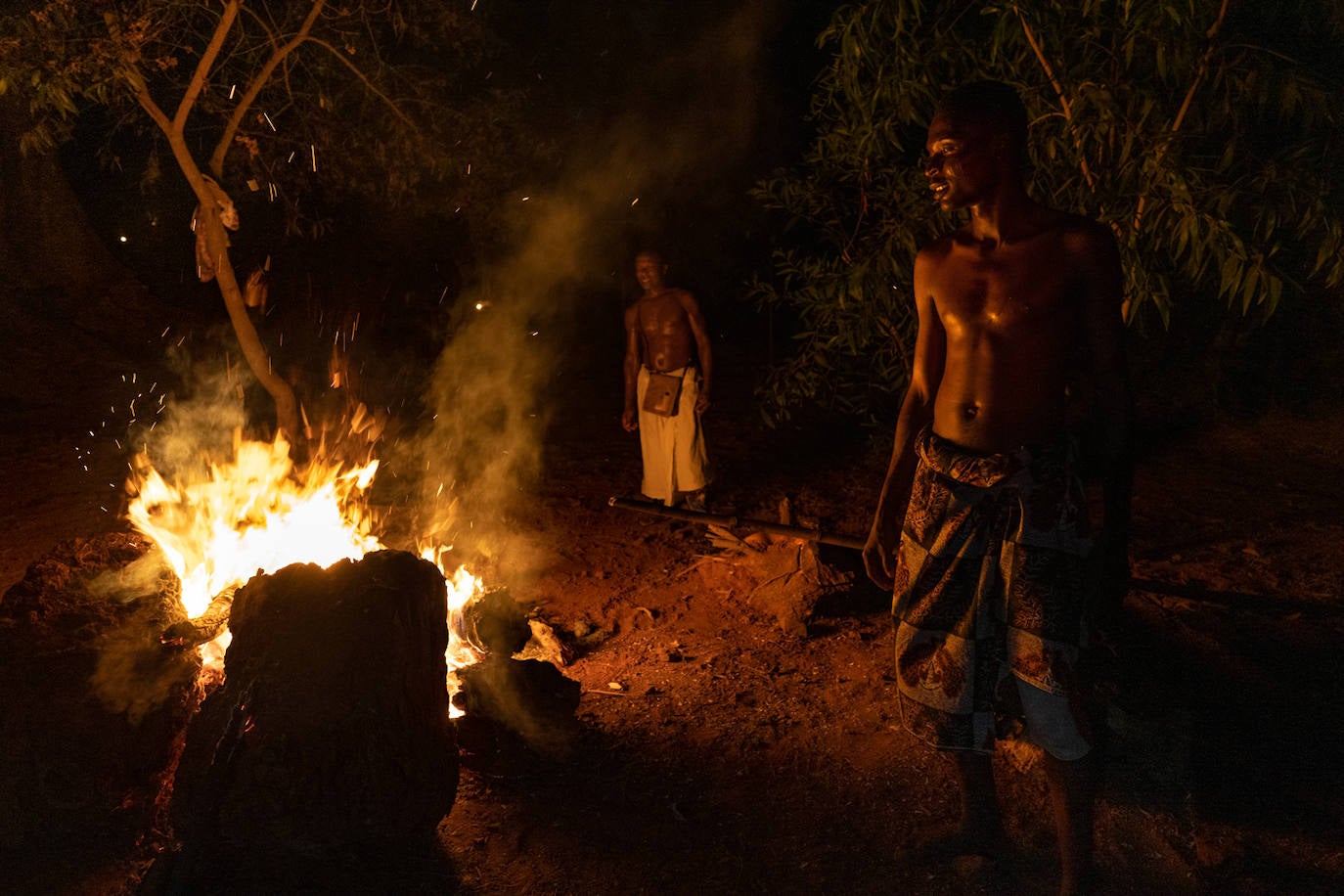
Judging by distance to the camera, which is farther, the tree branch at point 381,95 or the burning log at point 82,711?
the tree branch at point 381,95

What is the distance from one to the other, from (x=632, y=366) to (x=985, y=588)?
4.62m

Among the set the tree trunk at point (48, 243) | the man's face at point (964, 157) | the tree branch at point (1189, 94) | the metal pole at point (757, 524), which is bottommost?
the metal pole at point (757, 524)

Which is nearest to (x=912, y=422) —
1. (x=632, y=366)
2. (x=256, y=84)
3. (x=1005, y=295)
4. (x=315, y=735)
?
(x=1005, y=295)

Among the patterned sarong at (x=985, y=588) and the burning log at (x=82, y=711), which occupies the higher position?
the patterned sarong at (x=985, y=588)

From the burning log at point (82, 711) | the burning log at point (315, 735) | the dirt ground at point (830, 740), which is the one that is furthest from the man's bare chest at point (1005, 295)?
the burning log at point (82, 711)

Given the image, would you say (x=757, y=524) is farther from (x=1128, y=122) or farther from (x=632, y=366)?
(x=1128, y=122)

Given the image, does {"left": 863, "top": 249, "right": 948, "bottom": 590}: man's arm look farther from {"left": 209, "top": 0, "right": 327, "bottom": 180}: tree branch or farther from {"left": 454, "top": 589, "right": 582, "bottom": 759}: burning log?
{"left": 209, "top": 0, "right": 327, "bottom": 180}: tree branch

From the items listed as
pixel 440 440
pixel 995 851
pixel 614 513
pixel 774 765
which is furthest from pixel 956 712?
pixel 440 440

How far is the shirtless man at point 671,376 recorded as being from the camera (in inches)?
268

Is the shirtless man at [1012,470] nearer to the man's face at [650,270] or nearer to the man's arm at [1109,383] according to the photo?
the man's arm at [1109,383]

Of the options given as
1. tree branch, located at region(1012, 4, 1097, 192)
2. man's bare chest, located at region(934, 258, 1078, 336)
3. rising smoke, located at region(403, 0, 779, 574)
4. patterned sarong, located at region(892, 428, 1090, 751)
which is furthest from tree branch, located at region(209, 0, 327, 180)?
patterned sarong, located at region(892, 428, 1090, 751)

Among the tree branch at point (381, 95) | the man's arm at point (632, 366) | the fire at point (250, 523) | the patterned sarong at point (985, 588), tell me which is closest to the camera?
the patterned sarong at point (985, 588)

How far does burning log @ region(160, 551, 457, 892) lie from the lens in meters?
3.07

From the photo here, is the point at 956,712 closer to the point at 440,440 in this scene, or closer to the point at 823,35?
the point at 823,35
